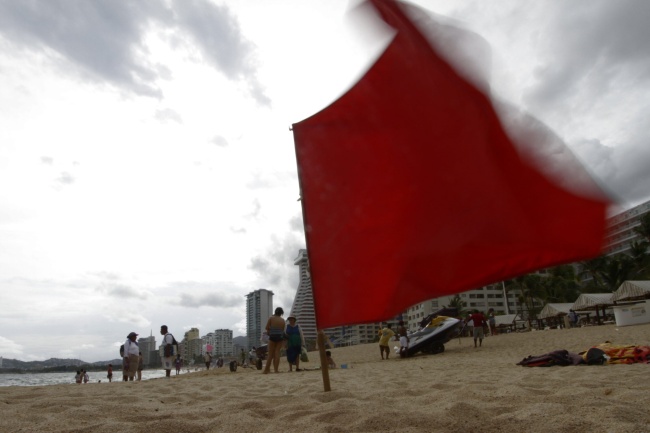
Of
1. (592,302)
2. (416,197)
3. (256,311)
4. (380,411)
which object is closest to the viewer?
(416,197)

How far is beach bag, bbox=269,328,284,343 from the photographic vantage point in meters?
9.44

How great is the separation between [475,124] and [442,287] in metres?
1.09

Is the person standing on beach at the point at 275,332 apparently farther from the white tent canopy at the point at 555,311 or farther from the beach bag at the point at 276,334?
the white tent canopy at the point at 555,311

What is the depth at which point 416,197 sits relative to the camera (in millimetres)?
3090

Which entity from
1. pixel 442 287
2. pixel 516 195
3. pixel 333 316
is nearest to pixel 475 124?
pixel 516 195

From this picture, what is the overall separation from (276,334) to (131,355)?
363 cm

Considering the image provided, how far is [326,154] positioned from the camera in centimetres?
347

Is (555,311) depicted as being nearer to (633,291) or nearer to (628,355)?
(633,291)

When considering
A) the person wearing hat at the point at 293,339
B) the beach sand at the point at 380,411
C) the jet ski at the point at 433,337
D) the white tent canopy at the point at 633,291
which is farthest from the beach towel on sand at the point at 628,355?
the white tent canopy at the point at 633,291

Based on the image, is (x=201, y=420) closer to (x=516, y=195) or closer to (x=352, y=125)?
(x=352, y=125)

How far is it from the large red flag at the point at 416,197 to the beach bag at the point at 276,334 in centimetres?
637

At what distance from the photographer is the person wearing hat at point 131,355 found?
10.4 meters

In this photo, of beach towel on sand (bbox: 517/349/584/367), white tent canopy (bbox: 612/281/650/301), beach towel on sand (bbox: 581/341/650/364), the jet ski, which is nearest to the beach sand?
beach towel on sand (bbox: 517/349/584/367)

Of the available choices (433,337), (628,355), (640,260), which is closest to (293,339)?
(433,337)
